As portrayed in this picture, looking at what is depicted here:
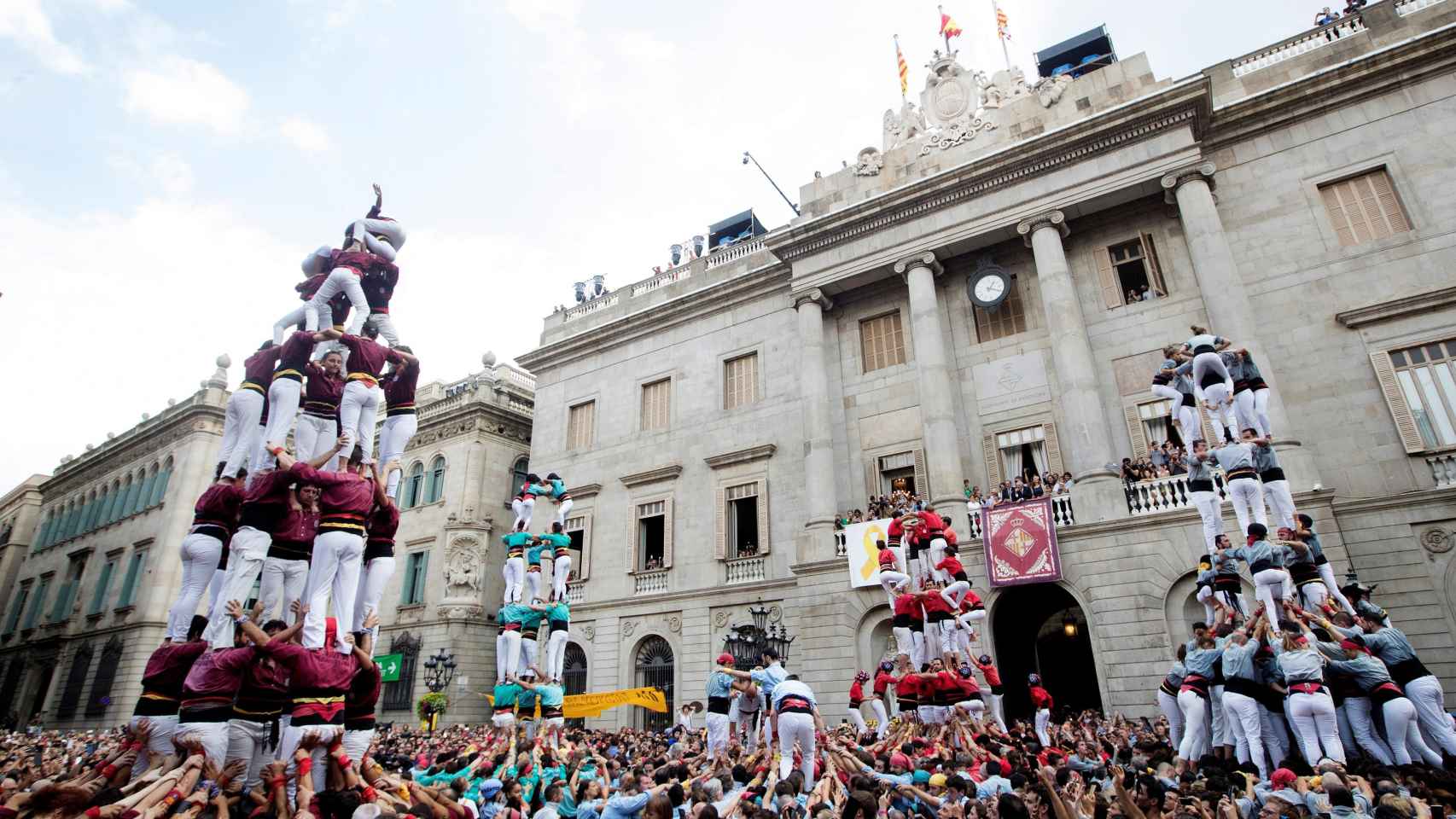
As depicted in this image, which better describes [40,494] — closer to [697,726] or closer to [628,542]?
[628,542]

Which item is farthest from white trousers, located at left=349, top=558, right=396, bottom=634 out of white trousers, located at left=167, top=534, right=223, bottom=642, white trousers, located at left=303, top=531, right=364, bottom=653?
white trousers, located at left=167, top=534, right=223, bottom=642

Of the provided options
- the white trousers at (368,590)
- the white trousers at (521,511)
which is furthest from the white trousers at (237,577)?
the white trousers at (521,511)

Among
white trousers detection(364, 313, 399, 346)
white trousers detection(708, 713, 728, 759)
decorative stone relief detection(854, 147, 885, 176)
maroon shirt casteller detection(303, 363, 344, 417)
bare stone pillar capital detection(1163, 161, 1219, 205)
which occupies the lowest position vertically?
white trousers detection(708, 713, 728, 759)

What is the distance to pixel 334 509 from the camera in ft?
23.1

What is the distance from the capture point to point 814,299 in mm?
25234

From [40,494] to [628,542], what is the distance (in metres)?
53.4

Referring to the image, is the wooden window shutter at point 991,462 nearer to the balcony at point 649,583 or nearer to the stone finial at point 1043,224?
the stone finial at point 1043,224

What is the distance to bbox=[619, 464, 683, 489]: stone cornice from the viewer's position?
27547 mm

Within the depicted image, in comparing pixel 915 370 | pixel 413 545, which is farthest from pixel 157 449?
pixel 915 370

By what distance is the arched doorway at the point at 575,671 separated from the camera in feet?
89.0

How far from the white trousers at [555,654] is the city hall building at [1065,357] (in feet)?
29.0

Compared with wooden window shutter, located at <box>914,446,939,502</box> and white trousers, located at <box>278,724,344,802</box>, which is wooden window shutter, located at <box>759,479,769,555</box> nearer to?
wooden window shutter, located at <box>914,446,939,502</box>

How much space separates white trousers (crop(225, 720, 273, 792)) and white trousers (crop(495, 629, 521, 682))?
6917mm

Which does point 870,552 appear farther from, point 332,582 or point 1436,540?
point 332,582
